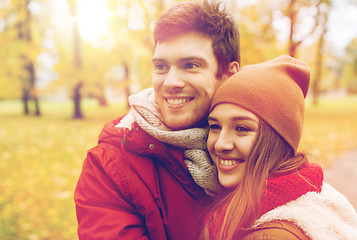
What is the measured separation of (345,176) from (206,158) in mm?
5220

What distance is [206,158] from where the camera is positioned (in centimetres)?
182

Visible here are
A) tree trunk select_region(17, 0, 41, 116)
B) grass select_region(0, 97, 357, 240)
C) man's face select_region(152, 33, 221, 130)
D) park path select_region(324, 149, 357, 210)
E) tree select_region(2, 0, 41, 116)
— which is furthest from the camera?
tree trunk select_region(17, 0, 41, 116)

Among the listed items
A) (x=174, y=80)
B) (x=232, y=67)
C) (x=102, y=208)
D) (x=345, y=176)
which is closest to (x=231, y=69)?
(x=232, y=67)

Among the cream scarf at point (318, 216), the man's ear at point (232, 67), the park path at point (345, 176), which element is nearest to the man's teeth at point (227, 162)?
the cream scarf at point (318, 216)

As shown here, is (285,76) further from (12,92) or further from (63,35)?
(63,35)

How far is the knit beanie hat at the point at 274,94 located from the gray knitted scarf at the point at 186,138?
29cm

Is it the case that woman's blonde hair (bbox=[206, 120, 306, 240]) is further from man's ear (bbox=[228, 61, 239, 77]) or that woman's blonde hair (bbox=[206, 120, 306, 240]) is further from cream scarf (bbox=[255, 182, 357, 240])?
man's ear (bbox=[228, 61, 239, 77])

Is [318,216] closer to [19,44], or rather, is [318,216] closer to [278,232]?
[278,232]

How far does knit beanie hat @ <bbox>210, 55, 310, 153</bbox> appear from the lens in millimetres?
1583

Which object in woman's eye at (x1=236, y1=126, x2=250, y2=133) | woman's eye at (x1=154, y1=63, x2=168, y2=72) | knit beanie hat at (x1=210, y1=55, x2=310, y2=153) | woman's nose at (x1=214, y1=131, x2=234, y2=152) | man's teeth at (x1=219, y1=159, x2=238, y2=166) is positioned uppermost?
woman's eye at (x1=154, y1=63, x2=168, y2=72)

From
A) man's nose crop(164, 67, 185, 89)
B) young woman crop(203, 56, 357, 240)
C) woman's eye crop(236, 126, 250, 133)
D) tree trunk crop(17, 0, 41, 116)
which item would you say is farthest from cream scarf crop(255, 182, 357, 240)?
tree trunk crop(17, 0, 41, 116)

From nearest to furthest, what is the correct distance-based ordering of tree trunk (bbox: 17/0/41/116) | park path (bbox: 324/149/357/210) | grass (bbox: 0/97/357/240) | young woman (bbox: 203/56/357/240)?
young woman (bbox: 203/56/357/240) → grass (bbox: 0/97/357/240) → park path (bbox: 324/149/357/210) → tree trunk (bbox: 17/0/41/116)

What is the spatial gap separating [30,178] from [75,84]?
8382mm

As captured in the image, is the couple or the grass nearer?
the couple
